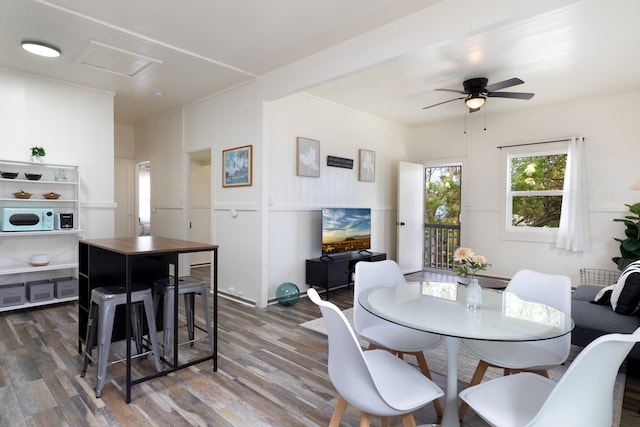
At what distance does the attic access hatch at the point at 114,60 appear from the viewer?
3.46m

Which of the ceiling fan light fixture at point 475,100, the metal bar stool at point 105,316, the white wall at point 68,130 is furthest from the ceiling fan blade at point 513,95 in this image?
the white wall at point 68,130

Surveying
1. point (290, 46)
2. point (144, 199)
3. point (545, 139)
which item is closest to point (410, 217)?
point (545, 139)

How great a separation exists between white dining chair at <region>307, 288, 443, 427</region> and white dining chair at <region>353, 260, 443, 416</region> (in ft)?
1.40

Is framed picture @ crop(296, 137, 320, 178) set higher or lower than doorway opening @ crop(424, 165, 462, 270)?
higher

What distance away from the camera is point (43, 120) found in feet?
14.1

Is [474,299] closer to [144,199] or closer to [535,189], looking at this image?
[535,189]

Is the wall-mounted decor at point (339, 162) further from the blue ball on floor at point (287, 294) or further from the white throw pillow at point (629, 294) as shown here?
the white throw pillow at point (629, 294)

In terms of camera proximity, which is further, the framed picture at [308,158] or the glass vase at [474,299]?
the framed picture at [308,158]

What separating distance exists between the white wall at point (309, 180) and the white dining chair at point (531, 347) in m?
2.85

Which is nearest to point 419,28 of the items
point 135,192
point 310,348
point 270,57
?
point 270,57

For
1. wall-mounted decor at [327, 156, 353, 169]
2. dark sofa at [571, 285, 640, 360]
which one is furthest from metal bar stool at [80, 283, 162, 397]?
wall-mounted decor at [327, 156, 353, 169]

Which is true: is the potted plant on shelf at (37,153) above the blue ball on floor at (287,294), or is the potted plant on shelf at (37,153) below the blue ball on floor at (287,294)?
above

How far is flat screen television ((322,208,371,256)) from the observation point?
4.82m

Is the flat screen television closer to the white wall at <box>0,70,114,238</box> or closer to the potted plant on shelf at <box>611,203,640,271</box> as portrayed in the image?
the white wall at <box>0,70,114,238</box>
